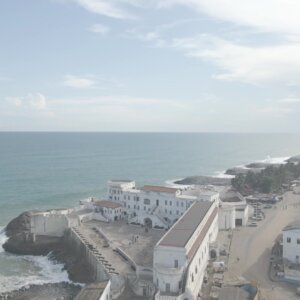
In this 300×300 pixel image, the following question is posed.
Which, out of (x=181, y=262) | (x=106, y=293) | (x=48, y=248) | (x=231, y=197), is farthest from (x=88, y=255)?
(x=231, y=197)

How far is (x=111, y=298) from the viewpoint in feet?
128

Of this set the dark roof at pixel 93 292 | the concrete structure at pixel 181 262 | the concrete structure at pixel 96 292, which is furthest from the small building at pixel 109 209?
the dark roof at pixel 93 292

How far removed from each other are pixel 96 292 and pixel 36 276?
47.1 feet

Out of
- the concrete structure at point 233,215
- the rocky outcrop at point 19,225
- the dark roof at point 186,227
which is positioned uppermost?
the dark roof at point 186,227

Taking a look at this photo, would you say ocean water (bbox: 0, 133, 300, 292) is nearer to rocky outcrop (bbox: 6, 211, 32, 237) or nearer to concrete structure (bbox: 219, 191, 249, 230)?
rocky outcrop (bbox: 6, 211, 32, 237)

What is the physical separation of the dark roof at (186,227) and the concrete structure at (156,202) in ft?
14.6

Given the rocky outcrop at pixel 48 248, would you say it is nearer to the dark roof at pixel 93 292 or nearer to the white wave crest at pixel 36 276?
the white wave crest at pixel 36 276

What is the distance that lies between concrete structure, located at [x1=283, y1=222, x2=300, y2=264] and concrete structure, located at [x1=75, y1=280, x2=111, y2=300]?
19.4 m

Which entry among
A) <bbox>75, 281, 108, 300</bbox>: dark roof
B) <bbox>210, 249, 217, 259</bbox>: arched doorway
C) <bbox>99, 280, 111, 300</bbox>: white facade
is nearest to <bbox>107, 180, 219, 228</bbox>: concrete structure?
<bbox>210, 249, 217, 259</bbox>: arched doorway

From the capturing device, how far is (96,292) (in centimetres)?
3694

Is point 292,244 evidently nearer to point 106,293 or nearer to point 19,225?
point 106,293

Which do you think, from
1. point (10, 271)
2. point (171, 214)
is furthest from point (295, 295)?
point (10, 271)

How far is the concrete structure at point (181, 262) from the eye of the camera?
3744cm

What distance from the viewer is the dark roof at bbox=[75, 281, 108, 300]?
3600 cm
